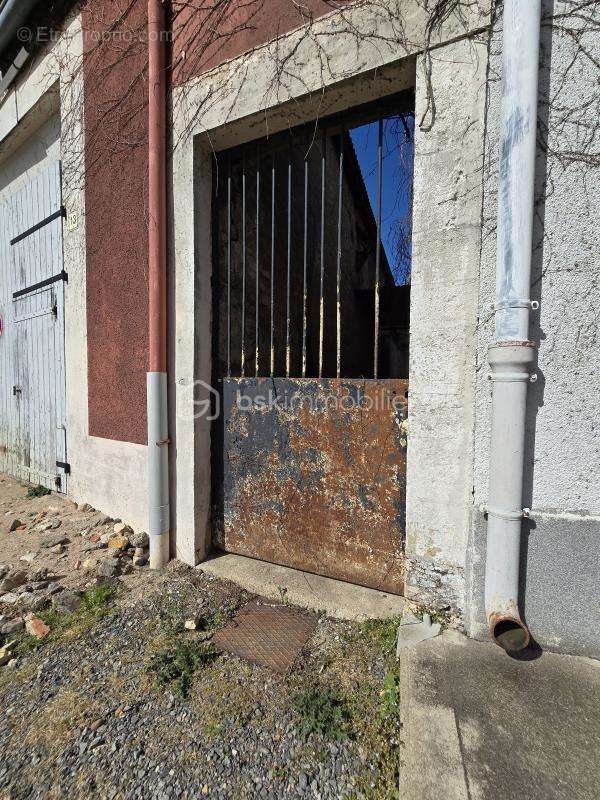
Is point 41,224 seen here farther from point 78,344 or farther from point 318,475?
point 318,475

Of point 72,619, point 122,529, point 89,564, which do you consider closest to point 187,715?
point 72,619

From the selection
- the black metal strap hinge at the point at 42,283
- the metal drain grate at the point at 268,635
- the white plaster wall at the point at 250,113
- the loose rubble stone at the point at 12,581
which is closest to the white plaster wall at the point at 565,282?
the white plaster wall at the point at 250,113

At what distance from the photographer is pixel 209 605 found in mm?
2504

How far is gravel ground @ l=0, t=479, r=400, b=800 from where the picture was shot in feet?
4.81

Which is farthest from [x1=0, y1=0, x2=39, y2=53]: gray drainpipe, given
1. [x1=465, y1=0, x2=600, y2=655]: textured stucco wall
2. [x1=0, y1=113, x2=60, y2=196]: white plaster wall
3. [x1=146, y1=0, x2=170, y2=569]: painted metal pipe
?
[x1=465, y1=0, x2=600, y2=655]: textured stucco wall


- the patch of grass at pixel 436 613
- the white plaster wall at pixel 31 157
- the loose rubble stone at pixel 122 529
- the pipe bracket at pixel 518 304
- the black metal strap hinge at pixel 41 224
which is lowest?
the loose rubble stone at pixel 122 529

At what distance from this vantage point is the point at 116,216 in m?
3.38

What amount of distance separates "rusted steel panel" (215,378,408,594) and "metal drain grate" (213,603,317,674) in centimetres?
41

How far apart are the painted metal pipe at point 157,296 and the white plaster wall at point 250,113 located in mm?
87

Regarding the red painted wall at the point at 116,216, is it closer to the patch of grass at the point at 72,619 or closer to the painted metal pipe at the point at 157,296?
the painted metal pipe at the point at 157,296

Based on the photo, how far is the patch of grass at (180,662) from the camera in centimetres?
191

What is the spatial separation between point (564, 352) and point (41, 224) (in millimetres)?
5253

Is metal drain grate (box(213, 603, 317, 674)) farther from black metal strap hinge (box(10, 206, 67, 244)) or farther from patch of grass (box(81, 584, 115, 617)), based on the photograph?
black metal strap hinge (box(10, 206, 67, 244))

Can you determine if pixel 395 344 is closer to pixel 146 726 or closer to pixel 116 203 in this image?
pixel 116 203
